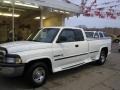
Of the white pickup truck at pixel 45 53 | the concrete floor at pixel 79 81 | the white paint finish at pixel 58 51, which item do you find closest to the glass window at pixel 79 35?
the white pickup truck at pixel 45 53

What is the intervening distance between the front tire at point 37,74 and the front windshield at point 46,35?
101 cm

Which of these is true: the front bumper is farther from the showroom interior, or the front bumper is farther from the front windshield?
the showroom interior

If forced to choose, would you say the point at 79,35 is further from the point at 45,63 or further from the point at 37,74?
the point at 37,74

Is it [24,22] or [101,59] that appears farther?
[24,22]

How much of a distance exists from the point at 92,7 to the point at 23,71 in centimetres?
1520

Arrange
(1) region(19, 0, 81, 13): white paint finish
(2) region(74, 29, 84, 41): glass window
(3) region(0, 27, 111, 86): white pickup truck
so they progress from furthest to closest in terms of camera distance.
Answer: (1) region(19, 0, 81, 13): white paint finish → (2) region(74, 29, 84, 41): glass window → (3) region(0, 27, 111, 86): white pickup truck

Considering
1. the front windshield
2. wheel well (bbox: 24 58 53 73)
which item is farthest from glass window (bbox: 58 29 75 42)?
wheel well (bbox: 24 58 53 73)

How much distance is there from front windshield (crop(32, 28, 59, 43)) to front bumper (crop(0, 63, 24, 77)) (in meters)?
1.60

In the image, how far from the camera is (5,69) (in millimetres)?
5930

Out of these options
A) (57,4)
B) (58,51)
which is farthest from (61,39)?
(57,4)

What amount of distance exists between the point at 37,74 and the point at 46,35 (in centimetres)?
160

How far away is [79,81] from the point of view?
729 centimetres

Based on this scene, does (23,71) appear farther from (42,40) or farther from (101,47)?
(101,47)

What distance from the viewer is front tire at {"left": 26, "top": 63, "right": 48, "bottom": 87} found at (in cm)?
630
